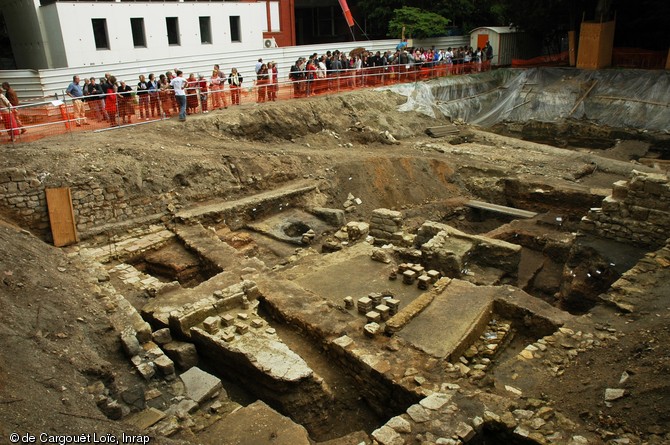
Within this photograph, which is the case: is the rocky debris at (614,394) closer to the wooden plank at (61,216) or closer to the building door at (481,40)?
the wooden plank at (61,216)

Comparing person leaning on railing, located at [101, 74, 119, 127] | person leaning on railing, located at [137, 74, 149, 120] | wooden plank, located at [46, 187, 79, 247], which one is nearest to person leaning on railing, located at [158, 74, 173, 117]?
person leaning on railing, located at [137, 74, 149, 120]

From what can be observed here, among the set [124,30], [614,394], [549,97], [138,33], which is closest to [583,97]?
[549,97]

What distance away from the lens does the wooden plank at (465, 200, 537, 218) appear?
1441cm

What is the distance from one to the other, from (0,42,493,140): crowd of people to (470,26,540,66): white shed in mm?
6548

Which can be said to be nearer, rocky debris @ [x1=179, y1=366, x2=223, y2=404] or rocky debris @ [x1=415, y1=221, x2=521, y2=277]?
rocky debris @ [x1=179, y1=366, x2=223, y2=404]

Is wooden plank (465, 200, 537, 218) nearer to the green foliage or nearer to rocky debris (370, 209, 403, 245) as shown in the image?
rocky debris (370, 209, 403, 245)

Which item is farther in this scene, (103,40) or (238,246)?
(103,40)

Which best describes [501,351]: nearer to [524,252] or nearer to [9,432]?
[524,252]

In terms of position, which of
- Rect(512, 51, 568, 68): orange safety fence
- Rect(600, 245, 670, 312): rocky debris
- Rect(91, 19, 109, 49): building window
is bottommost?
Rect(600, 245, 670, 312): rocky debris

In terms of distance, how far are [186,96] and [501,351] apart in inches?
458

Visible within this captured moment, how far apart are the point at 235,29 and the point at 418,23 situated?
31.9 feet

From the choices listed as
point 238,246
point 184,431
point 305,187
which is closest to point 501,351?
point 184,431

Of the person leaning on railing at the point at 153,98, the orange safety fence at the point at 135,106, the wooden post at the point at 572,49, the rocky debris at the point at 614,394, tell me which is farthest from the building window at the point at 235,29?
the rocky debris at the point at 614,394

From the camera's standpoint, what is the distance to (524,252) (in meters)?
12.9
